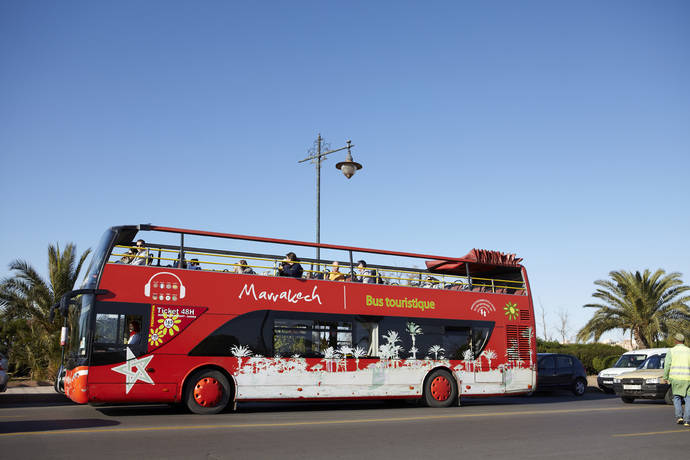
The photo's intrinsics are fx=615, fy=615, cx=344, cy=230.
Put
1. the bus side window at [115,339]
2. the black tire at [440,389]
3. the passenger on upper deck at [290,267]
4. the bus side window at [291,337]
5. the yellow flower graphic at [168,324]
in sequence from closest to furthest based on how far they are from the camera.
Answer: the bus side window at [115,339]
the yellow flower graphic at [168,324]
the bus side window at [291,337]
the passenger on upper deck at [290,267]
the black tire at [440,389]

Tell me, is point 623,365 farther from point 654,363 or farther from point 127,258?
point 127,258

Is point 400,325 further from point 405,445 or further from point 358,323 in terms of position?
point 405,445

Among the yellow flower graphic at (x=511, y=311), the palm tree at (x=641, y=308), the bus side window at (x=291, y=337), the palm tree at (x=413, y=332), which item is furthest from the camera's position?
the palm tree at (x=641, y=308)

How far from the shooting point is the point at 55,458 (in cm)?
666

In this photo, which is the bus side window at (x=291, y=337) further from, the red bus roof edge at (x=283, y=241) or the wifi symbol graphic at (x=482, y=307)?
the wifi symbol graphic at (x=482, y=307)

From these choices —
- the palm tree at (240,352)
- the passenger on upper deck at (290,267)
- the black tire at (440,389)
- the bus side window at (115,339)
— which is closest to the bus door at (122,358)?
the bus side window at (115,339)

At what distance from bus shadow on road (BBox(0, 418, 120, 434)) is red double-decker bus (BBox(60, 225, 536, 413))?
1029 mm

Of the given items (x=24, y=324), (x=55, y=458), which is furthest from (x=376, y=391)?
(x=24, y=324)

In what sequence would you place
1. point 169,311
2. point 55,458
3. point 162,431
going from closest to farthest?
point 55,458
point 162,431
point 169,311

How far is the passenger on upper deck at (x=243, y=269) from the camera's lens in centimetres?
1339

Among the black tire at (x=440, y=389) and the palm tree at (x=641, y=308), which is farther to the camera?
the palm tree at (x=641, y=308)

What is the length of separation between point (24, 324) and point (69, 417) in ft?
48.0

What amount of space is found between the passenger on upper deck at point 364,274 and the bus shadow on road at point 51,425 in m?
6.49

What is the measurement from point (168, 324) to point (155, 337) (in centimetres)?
35
